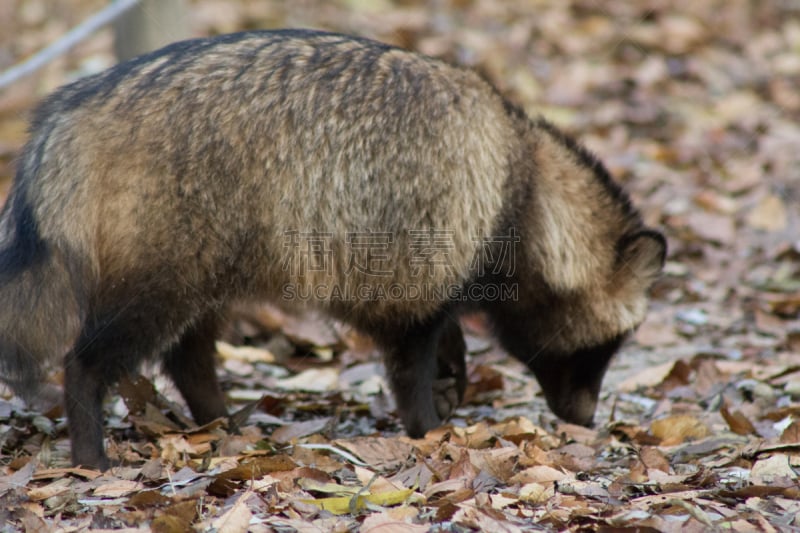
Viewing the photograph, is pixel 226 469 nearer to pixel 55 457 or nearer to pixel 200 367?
pixel 55 457

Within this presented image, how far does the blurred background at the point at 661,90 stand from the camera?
23.1 feet

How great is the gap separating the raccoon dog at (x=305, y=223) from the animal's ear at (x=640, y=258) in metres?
0.01

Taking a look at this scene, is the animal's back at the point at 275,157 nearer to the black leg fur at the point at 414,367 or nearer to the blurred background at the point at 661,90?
the black leg fur at the point at 414,367

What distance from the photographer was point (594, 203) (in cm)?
512

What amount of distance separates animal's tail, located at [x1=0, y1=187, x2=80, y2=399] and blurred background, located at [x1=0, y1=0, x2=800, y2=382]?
119 inches

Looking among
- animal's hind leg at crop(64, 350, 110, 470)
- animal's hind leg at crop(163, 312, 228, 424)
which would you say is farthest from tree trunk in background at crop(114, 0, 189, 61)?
animal's hind leg at crop(64, 350, 110, 470)

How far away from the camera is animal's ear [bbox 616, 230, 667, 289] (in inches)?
199

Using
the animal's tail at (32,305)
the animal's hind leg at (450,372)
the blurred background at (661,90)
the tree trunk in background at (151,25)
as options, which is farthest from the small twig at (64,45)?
the animal's hind leg at (450,372)

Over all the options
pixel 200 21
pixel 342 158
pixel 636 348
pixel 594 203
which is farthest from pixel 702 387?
pixel 200 21

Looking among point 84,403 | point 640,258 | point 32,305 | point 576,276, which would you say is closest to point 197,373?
point 84,403

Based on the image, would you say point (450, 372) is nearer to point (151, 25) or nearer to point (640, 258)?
point (640, 258)

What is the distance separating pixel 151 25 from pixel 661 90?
5741 mm

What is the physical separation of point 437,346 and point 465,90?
1.47 m

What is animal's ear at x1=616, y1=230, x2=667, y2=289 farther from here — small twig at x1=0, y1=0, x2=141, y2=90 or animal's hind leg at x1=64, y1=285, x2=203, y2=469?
small twig at x1=0, y1=0, x2=141, y2=90
